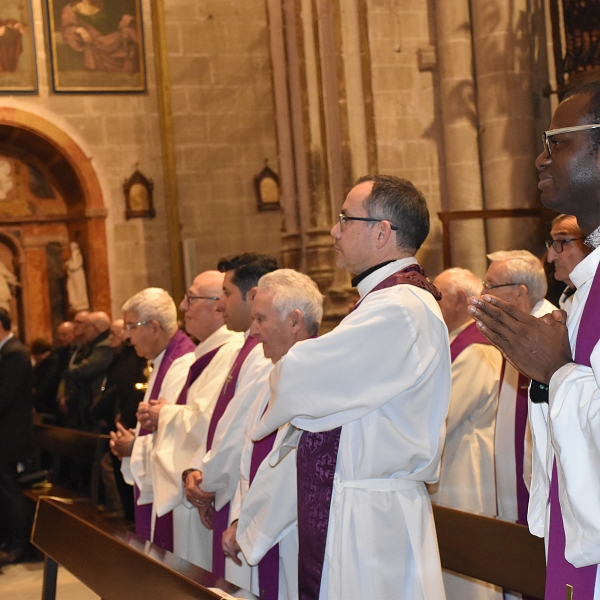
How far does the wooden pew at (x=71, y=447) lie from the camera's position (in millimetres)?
5746

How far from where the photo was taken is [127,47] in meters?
13.5

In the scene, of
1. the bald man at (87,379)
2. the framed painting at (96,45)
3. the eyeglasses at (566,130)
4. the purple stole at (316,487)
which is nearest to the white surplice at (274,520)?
the purple stole at (316,487)

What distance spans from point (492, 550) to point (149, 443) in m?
2.25

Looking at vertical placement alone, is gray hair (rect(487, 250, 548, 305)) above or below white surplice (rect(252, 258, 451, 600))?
above

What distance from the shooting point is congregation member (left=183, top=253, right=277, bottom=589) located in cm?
384

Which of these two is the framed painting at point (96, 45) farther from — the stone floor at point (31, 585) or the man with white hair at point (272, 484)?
the man with white hair at point (272, 484)

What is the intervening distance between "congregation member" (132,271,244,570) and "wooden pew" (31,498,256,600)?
19.3 inches

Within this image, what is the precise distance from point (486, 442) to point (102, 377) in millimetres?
4557

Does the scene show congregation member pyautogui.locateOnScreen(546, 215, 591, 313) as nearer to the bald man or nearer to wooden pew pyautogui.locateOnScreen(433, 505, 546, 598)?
wooden pew pyautogui.locateOnScreen(433, 505, 546, 598)

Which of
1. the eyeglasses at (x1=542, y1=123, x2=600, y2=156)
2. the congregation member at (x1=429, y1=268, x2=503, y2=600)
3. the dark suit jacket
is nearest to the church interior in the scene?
the dark suit jacket

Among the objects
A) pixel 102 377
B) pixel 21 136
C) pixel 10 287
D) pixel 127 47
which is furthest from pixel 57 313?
pixel 102 377

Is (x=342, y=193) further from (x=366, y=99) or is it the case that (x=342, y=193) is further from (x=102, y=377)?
(x=102, y=377)

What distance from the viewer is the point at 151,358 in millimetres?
5172

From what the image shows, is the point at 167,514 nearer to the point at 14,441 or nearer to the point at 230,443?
the point at 230,443
